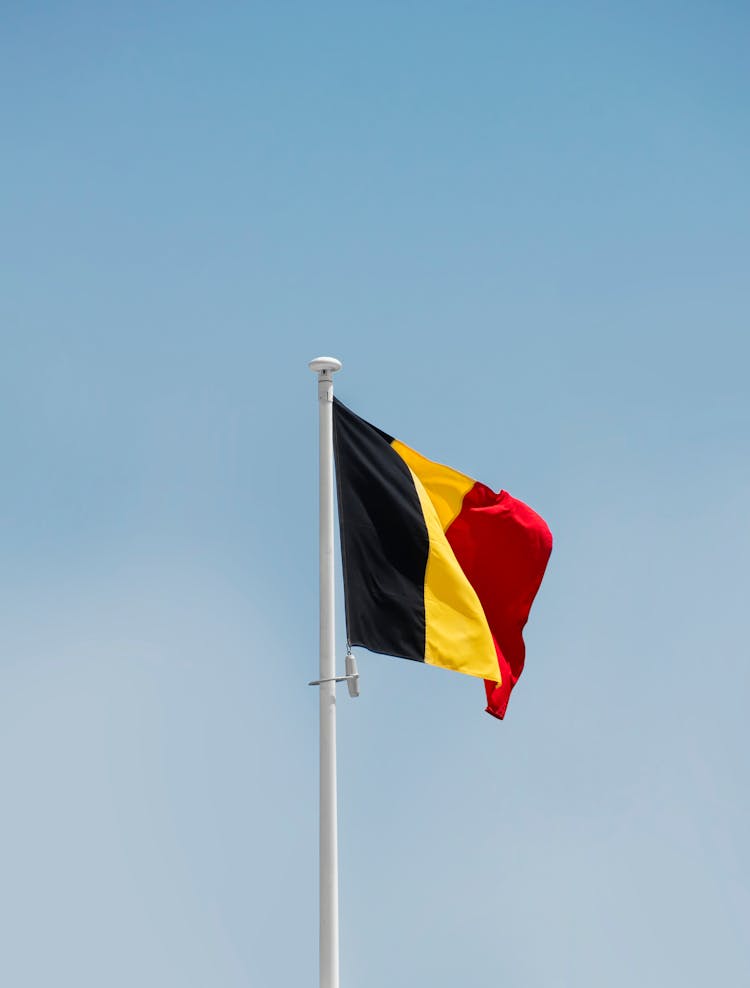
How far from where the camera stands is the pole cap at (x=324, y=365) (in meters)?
13.4

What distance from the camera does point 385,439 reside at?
1421 cm

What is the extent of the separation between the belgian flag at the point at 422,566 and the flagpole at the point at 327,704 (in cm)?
26

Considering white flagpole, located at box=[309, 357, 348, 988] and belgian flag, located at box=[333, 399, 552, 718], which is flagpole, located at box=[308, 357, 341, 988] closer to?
white flagpole, located at box=[309, 357, 348, 988]

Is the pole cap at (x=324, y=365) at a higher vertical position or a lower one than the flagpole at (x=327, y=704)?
higher

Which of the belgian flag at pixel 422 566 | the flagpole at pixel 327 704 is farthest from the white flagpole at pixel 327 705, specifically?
the belgian flag at pixel 422 566

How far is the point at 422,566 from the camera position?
13773 mm

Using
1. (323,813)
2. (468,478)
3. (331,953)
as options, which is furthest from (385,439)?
(331,953)

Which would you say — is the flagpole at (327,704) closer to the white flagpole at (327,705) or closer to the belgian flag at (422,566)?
the white flagpole at (327,705)

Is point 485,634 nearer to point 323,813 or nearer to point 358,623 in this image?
point 358,623

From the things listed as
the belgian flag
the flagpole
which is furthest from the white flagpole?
the belgian flag

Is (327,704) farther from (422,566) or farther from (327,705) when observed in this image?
(422,566)

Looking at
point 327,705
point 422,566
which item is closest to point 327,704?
point 327,705

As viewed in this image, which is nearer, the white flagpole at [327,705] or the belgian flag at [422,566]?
the white flagpole at [327,705]

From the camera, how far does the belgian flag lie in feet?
43.0
